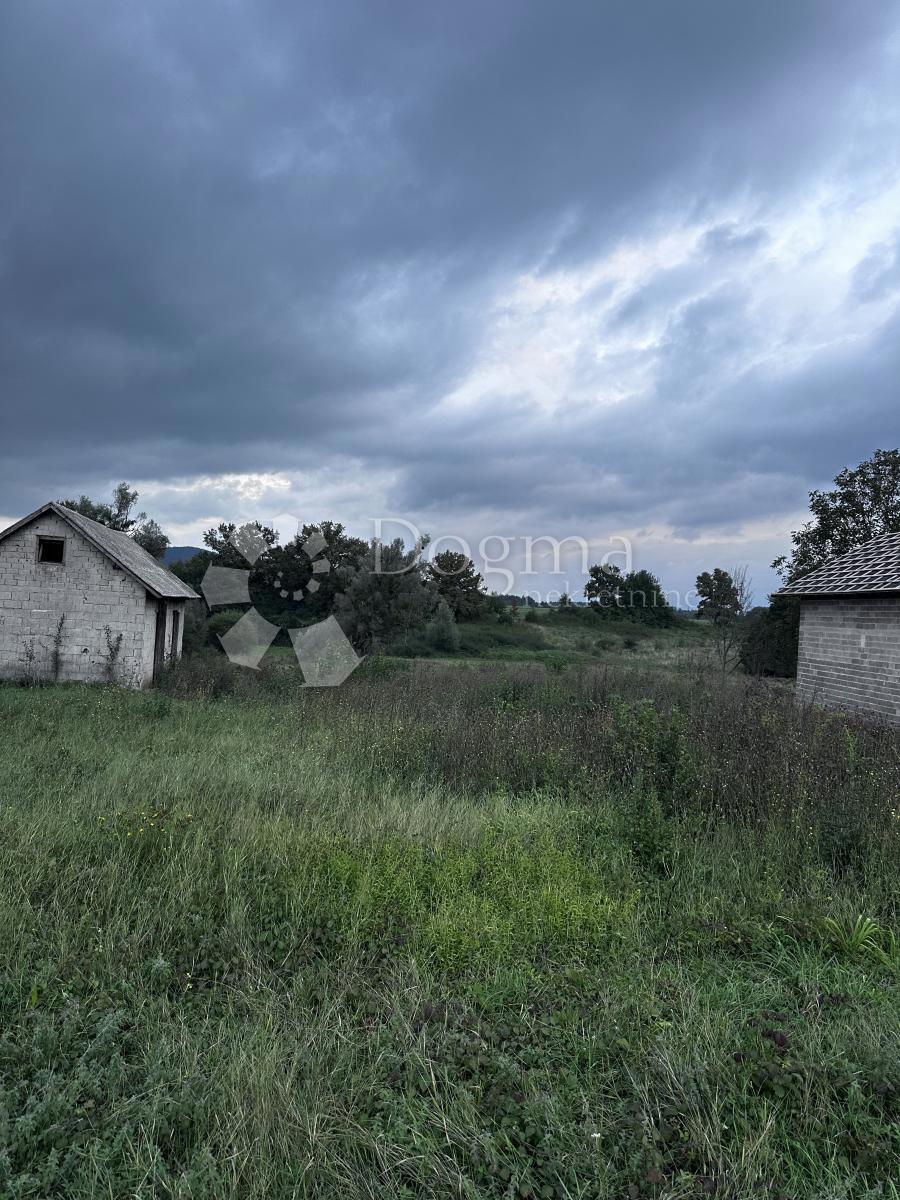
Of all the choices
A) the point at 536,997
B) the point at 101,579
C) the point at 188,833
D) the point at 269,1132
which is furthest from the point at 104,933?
the point at 101,579

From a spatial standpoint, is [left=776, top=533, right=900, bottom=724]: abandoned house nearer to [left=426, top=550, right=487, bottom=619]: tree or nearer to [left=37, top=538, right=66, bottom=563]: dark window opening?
[left=37, top=538, right=66, bottom=563]: dark window opening

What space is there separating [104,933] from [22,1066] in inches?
32.7

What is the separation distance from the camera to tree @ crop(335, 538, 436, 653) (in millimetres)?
21234

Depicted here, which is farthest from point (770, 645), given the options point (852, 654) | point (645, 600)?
point (645, 600)

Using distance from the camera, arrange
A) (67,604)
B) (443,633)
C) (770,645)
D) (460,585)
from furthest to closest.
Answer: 1. (460,585)
2. (443,633)
3. (770,645)
4. (67,604)

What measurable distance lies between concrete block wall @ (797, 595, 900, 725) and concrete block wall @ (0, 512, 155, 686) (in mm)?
15163

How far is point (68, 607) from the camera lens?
15.6 metres

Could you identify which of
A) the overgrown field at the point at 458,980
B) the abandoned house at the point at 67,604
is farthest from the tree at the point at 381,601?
the overgrown field at the point at 458,980

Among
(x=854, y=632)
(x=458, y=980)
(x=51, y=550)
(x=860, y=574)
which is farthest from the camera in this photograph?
(x=51, y=550)

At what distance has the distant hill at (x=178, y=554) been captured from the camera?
1600 inches
